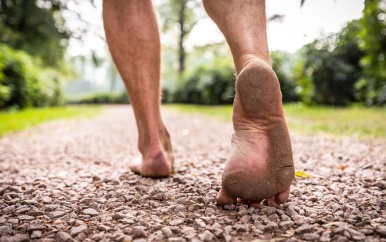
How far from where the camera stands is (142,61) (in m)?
1.46

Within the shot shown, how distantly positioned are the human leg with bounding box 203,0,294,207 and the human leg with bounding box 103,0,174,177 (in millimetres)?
515

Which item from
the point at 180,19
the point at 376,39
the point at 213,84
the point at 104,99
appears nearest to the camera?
the point at 376,39

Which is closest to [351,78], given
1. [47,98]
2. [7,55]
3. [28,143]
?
[28,143]

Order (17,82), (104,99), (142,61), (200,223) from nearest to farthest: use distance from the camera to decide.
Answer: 1. (200,223)
2. (142,61)
3. (17,82)
4. (104,99)

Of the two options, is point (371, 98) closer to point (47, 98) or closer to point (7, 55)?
point (7, 55)

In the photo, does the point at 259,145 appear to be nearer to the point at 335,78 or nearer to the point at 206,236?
the point at 206,236

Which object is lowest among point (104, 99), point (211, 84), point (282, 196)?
point (104, 99)

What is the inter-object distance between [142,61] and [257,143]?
0.71 m

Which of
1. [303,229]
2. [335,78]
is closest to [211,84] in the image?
[335,78]

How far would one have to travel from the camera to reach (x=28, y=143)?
2982 millimetres

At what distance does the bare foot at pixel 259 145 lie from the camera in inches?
38.6

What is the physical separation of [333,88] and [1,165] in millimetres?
7082

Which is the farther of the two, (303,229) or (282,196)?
(282,196)

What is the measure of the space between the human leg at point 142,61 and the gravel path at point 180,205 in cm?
14
